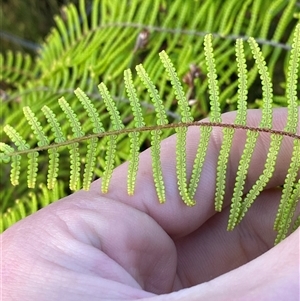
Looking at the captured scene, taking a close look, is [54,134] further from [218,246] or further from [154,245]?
[218,246]

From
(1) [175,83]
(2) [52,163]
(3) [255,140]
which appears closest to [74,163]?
(2) [52,163]

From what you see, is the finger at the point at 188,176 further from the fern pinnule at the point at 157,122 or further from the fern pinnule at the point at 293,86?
the fern pinnule at the point at 293,86

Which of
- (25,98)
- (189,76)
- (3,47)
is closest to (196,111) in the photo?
(189,76)

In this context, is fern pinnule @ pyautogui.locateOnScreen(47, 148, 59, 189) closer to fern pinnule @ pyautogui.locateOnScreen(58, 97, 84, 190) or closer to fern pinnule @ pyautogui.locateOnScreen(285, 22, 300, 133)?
fern pinnule @ pyautogui.locateOnScreen(58, 97, 84, 190)

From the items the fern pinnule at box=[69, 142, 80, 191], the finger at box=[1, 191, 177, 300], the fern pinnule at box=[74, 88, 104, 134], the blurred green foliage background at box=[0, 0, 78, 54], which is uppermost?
the blurred green foliage background at box=[0, 0, 78, 54]

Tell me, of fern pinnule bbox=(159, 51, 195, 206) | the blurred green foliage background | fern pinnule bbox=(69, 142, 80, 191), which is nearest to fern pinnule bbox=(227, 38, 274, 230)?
fern pinnule bbox=(159, 51, 195, 206)

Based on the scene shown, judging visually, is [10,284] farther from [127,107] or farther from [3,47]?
[3,47]

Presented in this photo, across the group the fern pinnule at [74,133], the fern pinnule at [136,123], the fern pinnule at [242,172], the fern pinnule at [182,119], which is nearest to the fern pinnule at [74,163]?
the fern pinnule at [74,133]
